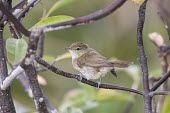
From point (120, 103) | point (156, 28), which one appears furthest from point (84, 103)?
point (156, 28)

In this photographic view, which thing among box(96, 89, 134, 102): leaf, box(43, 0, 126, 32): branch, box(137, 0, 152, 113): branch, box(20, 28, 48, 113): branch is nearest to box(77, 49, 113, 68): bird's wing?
box(96, 89, 134, 102): leaf

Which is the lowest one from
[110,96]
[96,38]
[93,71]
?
[96,38]

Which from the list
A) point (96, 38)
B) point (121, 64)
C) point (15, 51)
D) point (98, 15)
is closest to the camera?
point (98, 15)

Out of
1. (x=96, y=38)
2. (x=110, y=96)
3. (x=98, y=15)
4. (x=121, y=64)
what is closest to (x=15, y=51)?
(x=98, y=15)

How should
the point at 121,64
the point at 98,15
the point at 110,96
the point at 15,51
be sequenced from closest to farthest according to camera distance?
1. the point at 98,15
2. the point at 15,51
3. the point at 121,64
4. the point at 110,96

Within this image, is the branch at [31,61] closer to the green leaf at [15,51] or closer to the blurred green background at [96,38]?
the green leaf at [15,51]

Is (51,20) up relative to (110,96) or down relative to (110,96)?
up

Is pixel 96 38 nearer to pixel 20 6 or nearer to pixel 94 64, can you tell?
pixel 94 64

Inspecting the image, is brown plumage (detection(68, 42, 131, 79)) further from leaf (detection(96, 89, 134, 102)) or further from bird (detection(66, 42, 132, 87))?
leaf (detection(96, 89, 134, 102))

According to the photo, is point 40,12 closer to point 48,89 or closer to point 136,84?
point 48,89
